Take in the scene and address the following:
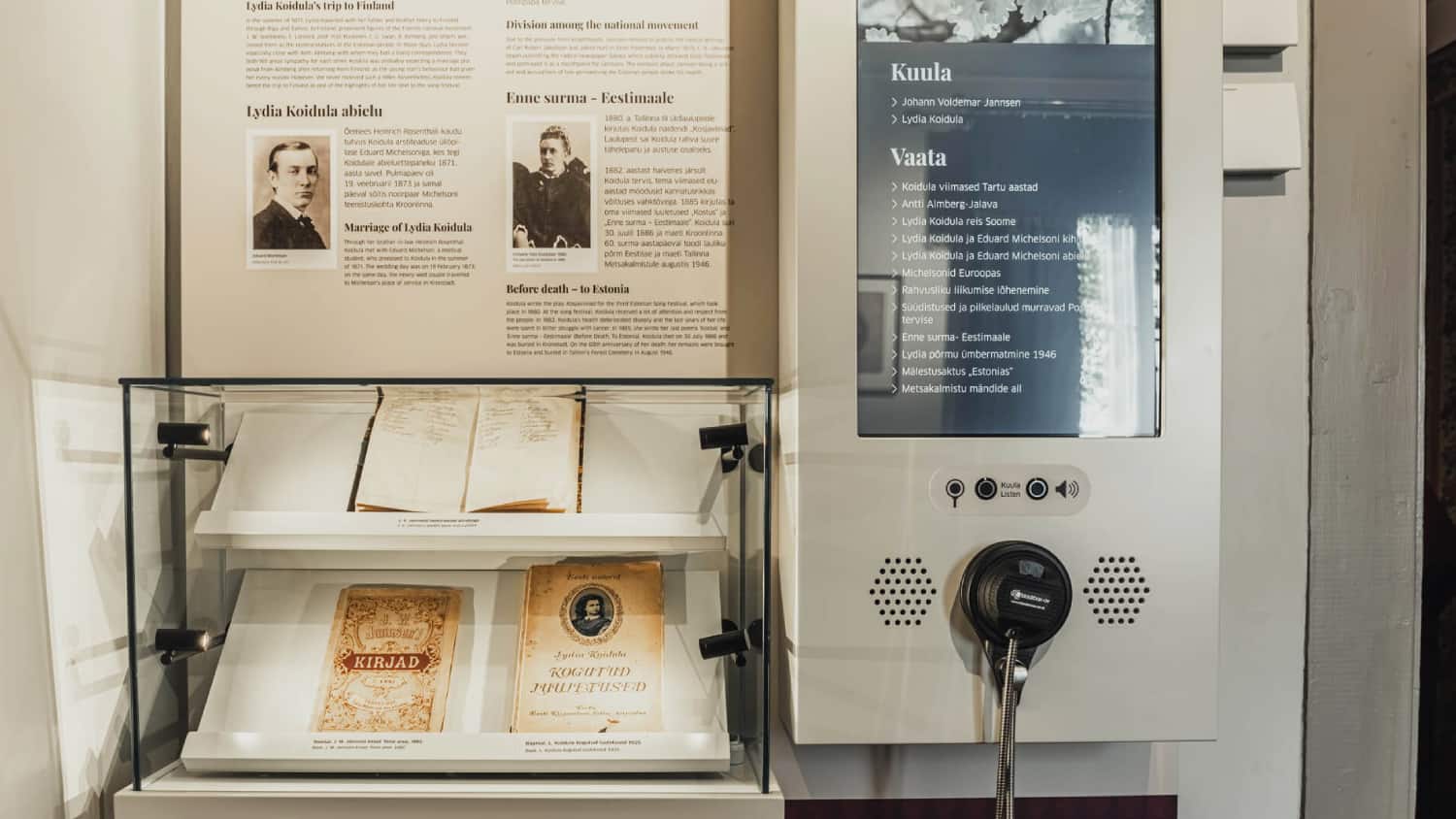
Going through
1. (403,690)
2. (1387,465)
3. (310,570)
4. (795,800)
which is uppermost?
(1387,465)

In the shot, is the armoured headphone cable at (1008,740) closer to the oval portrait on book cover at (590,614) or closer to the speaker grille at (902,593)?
the speaker grille at (902,593)

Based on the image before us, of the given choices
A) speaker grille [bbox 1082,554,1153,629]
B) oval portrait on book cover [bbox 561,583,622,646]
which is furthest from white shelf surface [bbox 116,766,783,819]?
speaker grille [bbox 1082,554,1153,629]

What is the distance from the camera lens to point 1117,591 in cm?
98

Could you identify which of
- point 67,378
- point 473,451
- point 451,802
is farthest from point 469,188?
point 451,802

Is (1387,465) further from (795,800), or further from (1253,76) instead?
(795,800)

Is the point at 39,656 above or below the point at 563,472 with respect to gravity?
below

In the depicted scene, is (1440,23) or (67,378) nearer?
(67,378)

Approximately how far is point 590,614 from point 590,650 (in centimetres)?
4

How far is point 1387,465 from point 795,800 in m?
0.83

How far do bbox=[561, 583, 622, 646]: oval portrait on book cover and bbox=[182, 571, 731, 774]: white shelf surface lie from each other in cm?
6

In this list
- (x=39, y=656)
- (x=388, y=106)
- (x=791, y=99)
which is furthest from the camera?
(x=388, y=106)

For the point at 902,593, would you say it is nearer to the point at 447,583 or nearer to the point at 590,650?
the point at 590,650

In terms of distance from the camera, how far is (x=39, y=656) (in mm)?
914

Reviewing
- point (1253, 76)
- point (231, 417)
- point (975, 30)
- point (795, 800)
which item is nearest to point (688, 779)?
point (795, 800)
